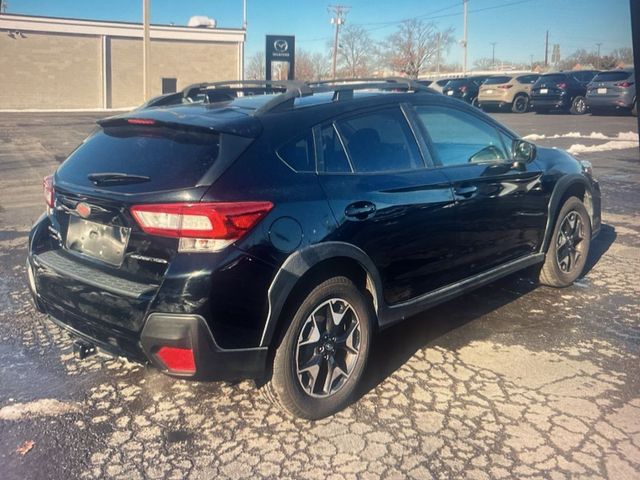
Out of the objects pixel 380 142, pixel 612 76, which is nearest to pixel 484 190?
pixel 380 142

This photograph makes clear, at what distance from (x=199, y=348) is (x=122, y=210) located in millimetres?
767

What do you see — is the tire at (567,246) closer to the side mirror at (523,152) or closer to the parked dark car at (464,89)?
the side mirror at (523,152)

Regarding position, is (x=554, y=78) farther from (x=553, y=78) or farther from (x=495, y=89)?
(x=495, y=89)

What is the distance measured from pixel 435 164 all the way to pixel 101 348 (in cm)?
226

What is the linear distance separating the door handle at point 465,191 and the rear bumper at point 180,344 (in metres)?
1.74

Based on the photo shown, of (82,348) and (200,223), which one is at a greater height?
(200,223)

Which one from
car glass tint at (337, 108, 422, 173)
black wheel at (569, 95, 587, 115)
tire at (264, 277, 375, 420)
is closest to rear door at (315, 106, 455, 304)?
car glass tint at (337, 108, 422, 173)

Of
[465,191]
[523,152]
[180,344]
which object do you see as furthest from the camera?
[523,152]

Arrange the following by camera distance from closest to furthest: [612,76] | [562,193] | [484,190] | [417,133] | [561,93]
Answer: [417,133] → [484,190] → [562,193] → [612,76] → [561,93]

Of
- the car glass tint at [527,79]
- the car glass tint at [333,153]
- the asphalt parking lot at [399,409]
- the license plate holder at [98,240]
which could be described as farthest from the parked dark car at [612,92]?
the license plate holder at [98,240]

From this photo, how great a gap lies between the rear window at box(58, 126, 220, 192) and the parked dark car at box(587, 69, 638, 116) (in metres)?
24.4

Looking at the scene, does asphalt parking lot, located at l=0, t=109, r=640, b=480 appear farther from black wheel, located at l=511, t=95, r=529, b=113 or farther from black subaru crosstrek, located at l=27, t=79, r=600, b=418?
black wheel, located at l=511, t=95, r=529, b=113

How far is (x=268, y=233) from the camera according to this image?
2994 mm

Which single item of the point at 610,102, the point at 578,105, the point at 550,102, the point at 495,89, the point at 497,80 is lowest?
the point at 610,102
